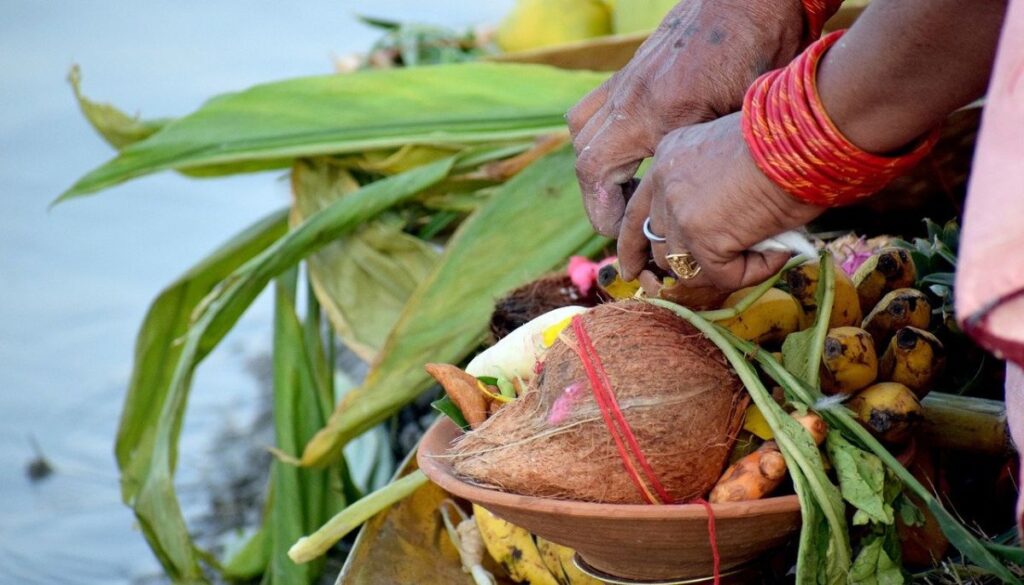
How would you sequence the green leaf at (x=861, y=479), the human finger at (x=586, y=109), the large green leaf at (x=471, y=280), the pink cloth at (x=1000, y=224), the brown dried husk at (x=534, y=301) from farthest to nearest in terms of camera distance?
1. the large green leaf at (x=471, y=280)
2. the brown dried husk at (x=534, y=301)
3. the human finger at (x=586, y=109)
4. the green leaf at (x=861, y=479)
5. the pink cloth at (x=1000, y=224)

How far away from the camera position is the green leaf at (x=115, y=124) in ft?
7.29

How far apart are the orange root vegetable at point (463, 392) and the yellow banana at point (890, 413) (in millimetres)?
323

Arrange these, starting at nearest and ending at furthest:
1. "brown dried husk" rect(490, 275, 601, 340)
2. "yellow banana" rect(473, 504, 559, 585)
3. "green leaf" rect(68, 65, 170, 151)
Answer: "yellow banana" rect(473, 504, 559, 585), "brown dried husk" rect(490, 275, 601, 340), "green leaf" rect(68, 65, 170, 151)

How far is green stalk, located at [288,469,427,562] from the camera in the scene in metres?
1.29

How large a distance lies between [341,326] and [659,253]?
3.67ft

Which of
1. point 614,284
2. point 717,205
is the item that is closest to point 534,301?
point 614,284

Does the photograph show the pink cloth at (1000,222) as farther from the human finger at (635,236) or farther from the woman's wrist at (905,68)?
the human finger at (635,236)

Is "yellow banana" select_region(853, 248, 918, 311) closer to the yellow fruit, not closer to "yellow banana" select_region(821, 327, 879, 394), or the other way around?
"yellow banana" select_region(821, 327, 879, 394)

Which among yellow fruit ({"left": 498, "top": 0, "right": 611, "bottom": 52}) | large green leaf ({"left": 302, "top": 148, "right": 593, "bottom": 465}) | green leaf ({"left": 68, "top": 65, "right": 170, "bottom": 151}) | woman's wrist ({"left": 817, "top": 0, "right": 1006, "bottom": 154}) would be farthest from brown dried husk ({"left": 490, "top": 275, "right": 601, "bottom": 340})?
yellow fruit ({"left": 498, "top": 0, "right": 611, "bottom": 52})

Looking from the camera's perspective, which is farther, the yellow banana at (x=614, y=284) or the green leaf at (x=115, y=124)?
the green leaf at (x=115, y=124)

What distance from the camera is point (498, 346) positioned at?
1.12 meters

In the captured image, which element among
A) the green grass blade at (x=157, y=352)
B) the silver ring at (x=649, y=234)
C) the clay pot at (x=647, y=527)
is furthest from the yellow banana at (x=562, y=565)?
the green grass blade at (x=157, y=352)

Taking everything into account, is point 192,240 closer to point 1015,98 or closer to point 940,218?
point 940,218

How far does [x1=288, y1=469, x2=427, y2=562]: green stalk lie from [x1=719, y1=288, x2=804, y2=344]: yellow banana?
46 cm
